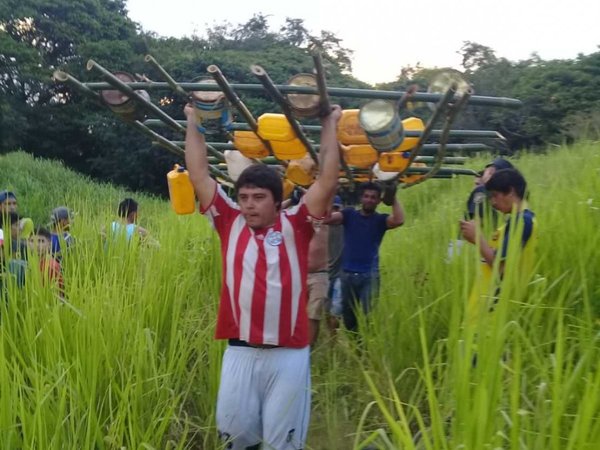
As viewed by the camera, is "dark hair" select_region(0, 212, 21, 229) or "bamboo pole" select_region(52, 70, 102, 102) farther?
"dark hair" select_region(0, 212, 21, 229)

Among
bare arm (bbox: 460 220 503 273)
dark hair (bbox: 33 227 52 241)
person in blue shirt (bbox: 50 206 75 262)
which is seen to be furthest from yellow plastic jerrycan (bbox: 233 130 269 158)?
dark hair (bbox: 33 227 52 241)

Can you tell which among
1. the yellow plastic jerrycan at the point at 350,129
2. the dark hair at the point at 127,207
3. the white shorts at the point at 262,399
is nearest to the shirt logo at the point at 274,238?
the white shorts at the point at 262,399

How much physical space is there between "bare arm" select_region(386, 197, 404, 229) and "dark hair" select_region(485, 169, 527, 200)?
1633 mm

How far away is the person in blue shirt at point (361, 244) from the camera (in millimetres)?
5176

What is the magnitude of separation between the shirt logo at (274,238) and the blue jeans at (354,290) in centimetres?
215

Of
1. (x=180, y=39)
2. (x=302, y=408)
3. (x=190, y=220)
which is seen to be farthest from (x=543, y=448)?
(x=180, y=39)

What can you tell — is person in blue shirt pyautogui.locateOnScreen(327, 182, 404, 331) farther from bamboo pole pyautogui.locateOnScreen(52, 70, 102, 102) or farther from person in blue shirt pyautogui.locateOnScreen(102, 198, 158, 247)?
bamboo pole pyautogui.locateOnScreen(52, 70, 102, 102)

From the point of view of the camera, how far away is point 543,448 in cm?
188

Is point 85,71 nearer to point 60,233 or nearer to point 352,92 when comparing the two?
point 60,233

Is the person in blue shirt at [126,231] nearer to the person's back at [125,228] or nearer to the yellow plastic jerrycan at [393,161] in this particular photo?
the person's back at [125,228]

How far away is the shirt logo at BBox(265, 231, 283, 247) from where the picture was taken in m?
2.92

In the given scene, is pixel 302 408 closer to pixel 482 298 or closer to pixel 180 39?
pixel 482 298

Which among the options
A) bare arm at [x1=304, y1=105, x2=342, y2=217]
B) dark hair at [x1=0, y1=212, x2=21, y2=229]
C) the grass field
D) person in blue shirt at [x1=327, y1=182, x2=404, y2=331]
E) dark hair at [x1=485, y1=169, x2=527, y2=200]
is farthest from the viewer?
person in blue shirt at [x1=327, y1=182, x2=404, y2=331]

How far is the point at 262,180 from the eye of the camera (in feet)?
9.59
